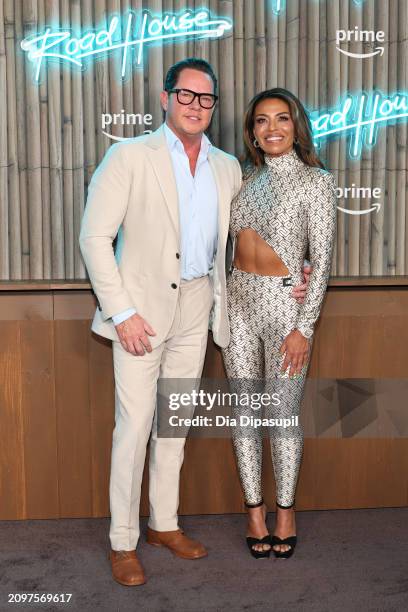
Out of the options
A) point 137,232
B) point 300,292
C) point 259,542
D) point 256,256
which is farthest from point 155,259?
point 259,542

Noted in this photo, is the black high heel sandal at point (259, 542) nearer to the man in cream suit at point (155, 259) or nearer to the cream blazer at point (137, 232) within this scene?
the man in cream suit at point (155, 259)

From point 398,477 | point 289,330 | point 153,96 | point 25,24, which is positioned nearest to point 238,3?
point 153,96

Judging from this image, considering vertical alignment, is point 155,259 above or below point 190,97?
below

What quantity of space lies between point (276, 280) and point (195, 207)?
431 mm

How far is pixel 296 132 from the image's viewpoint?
126 inches

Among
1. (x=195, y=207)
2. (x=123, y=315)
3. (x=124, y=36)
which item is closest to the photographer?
(x=123, y=315)

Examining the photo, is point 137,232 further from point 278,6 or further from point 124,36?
point 278,6

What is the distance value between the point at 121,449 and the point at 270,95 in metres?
1.50

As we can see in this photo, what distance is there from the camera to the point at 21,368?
3.55 m

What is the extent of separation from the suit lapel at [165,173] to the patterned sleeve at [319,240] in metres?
0.53

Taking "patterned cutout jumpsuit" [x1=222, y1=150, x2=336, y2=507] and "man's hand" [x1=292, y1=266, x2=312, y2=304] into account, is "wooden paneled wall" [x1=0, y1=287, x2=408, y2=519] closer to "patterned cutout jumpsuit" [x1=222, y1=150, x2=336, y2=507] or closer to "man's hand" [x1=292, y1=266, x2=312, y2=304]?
"patterned cutout jumpsuit" [x1=222, y1=150, x2=336, y2=507]

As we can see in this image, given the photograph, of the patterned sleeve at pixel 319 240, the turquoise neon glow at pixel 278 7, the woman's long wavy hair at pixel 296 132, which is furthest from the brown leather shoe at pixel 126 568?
the turquoise neon glow at pixel 278 7

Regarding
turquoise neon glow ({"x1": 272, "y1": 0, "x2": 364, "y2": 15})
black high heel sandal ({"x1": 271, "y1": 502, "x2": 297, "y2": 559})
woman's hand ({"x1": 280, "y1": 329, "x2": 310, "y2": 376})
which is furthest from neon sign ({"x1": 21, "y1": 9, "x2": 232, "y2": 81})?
black high heel sandal ({"x1": 271, "y1": 502, "x2": 297, "y2": 559})

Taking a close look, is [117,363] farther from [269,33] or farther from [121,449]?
[269,33]
